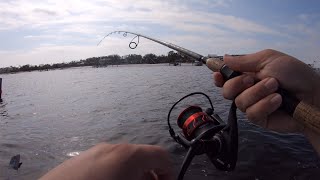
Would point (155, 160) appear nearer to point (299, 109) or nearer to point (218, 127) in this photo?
point (299, 109)

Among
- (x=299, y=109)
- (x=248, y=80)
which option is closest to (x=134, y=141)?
(x=248, y=80)

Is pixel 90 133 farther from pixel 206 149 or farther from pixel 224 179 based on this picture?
pixel 206 149

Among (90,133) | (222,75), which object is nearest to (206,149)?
(222,75)

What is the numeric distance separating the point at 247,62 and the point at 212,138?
2.84 ft

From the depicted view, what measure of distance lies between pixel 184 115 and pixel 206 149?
763 mm

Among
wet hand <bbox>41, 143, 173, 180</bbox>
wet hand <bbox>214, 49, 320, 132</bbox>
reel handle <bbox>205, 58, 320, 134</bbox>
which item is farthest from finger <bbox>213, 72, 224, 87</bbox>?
Result: wet hand <bbox>41, 143, 173, 180</bbox>

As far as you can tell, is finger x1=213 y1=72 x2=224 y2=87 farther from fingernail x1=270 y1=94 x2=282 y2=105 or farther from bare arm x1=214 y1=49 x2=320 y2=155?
fingernail x1=270 y1=94 x2=282 y2=105

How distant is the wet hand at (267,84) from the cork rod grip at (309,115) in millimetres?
254

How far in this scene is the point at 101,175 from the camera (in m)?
0.81

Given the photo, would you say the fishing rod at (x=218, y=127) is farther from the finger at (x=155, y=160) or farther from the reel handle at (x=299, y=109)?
the finger at (x=155, y=160)

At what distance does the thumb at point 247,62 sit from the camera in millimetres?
2627

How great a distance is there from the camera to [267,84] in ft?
7.86

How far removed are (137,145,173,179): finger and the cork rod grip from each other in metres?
1.43

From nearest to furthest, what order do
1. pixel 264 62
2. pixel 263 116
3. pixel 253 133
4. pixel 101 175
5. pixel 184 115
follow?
pixel 101 175, pixel 263 116, pixel 264 62, pixel 184 115, pixel 253 133
